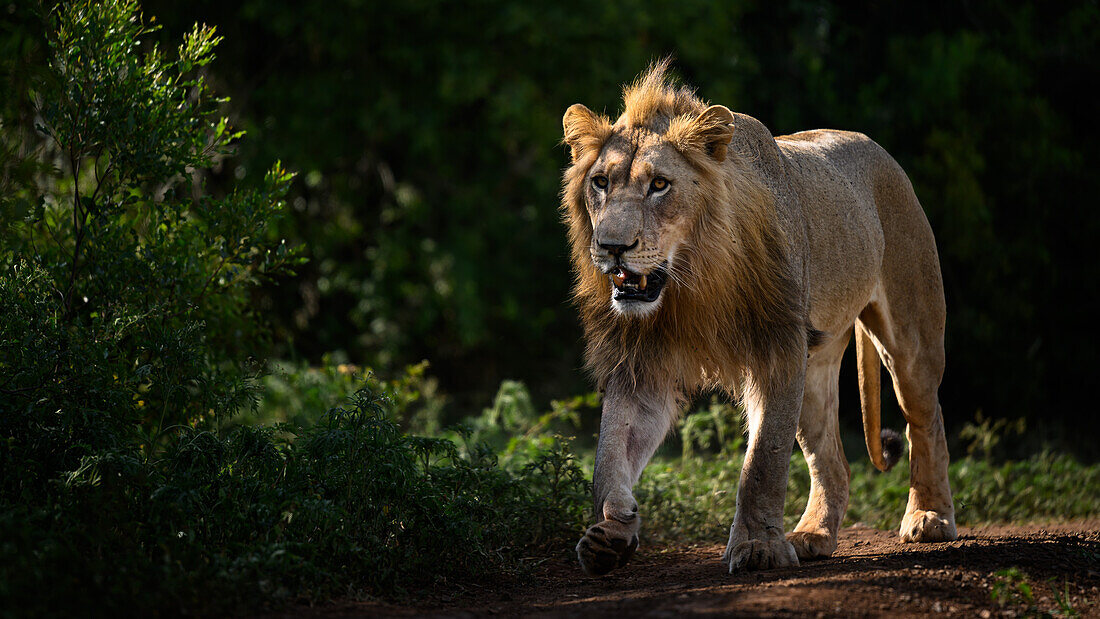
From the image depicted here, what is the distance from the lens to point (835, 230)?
5391 millimetres

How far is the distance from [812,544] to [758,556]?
0.72 m

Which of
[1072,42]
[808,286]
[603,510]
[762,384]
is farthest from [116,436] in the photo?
[1072,42]

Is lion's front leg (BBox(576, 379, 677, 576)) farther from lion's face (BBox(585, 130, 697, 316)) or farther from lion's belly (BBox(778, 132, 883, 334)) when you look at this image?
lion's belly (BBox(778, 132, 883, 334))

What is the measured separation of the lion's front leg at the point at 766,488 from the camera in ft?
14.6

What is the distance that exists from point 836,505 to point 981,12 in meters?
8.60

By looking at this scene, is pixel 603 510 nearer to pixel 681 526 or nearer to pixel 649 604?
pixel 649 604

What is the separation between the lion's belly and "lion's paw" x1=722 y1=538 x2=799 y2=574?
1210mm

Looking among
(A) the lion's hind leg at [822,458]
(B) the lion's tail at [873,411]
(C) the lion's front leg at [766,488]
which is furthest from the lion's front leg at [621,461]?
(B) the lion's tail at [873,411]

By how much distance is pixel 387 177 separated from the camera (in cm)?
1340

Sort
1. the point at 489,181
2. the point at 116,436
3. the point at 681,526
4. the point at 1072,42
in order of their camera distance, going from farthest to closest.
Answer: the point at 489,181 → the point at 1072,42 → the point at 681,526 → the point at 116,436

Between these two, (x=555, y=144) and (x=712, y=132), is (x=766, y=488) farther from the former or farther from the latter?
(x=555, y=144)

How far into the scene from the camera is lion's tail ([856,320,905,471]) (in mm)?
6258

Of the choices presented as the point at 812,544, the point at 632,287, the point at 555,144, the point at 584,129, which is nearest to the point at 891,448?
the point at 812,544

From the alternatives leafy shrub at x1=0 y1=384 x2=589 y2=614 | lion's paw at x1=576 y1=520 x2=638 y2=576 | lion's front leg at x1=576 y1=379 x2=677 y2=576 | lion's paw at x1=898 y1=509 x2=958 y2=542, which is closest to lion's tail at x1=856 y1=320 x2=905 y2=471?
lion's paw at x1=898 y1=509 x2=958 y2=542
